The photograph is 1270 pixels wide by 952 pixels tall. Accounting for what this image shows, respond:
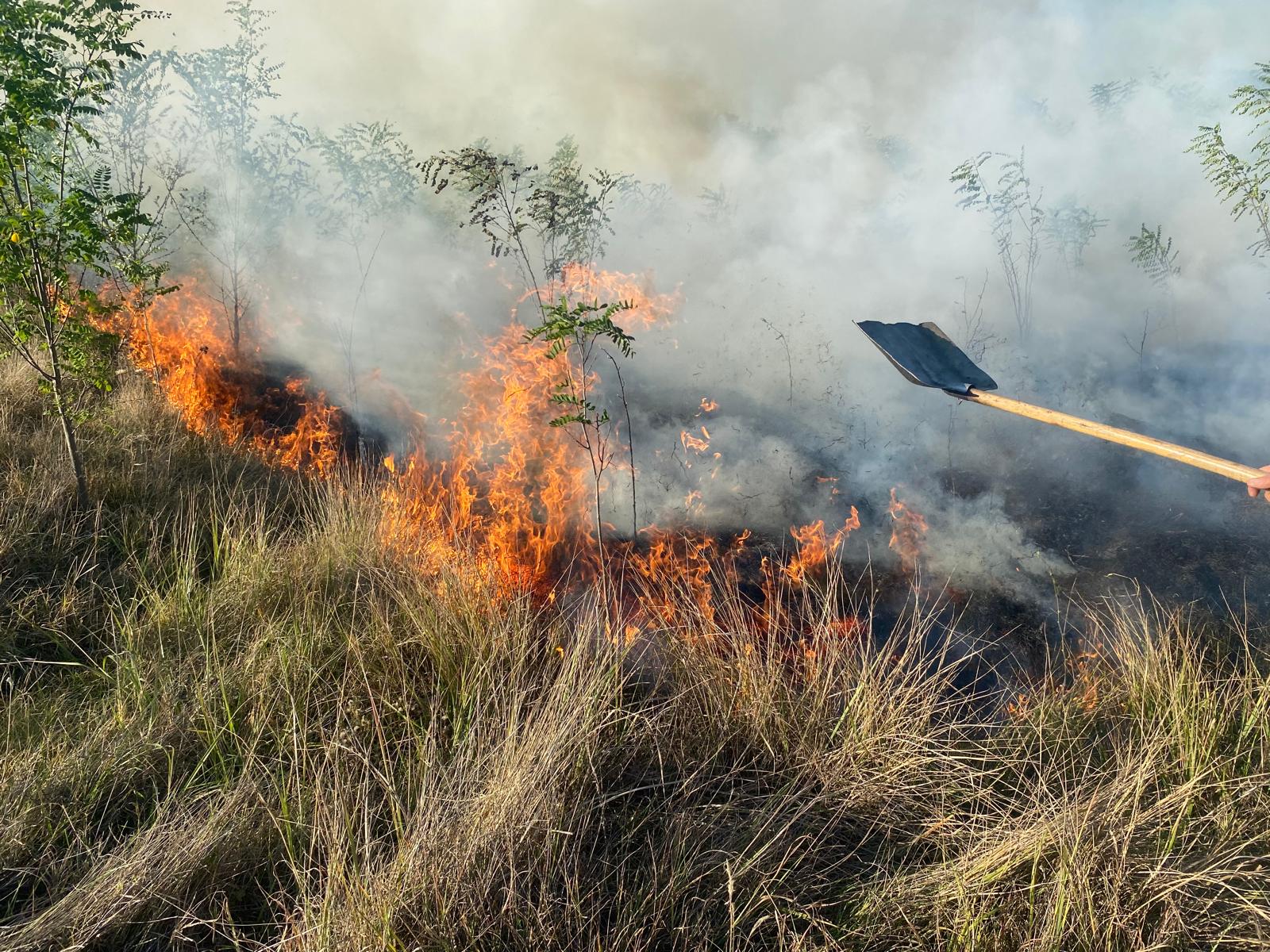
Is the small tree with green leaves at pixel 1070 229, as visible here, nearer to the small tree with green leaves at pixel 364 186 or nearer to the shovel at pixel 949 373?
the small tree with green leaves at pixel 364 186

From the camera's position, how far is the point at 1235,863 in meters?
1.96

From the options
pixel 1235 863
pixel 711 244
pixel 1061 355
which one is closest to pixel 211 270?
pixel 711 244

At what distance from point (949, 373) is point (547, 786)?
92.1 inches

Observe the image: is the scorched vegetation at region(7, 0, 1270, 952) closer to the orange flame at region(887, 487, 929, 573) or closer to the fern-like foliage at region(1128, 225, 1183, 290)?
the orange flame at region(887, 487, 929, 573)

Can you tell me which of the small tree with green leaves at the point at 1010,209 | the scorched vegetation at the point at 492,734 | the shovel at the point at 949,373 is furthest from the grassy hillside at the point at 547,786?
the small tree with green leaves at the point at 1010,209

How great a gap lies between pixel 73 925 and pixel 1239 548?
7730 mm

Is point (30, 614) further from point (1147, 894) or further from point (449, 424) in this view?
point (449, 424)

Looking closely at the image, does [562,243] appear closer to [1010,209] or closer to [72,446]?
[1010,209]

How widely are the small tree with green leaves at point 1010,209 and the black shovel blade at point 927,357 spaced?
38.7ft

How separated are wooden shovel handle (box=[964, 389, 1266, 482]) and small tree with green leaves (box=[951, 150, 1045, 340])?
12222 mm

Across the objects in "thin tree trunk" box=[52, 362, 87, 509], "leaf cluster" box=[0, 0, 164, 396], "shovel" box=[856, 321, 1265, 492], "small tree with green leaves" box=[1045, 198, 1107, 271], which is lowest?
"thin tree trunk" box=[52, 362, 87, 509]

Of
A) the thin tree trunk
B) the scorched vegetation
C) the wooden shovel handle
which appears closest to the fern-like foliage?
the scorched vegetation

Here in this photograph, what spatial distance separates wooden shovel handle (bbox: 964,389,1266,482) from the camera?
2344mm

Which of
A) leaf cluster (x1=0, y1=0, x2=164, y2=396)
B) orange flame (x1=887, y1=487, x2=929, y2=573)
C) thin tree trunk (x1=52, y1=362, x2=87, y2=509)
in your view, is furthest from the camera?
orange flame (x1=887, y1=487, x2=929, y2=573)
